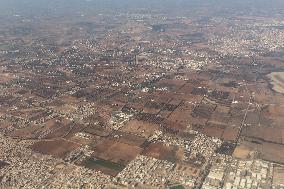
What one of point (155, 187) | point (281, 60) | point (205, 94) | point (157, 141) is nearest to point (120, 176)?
point (155, 187)

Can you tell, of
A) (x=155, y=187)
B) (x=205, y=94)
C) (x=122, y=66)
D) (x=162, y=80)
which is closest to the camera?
(x=155, y=187)

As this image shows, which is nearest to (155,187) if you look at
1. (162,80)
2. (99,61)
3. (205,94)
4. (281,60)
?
(205,94)

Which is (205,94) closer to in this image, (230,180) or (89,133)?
(89,133)

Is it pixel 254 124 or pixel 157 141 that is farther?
pixel 254 124

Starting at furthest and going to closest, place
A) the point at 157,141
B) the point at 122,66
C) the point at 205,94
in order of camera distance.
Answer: the point at 122,66, the point at 205,94, the point at 157,141

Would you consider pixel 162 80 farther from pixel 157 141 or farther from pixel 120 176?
pixel 120 176

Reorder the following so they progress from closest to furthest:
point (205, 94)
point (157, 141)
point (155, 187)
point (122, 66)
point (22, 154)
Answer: point (155, 187)
point (22, 154)
point (157, 141)
point (205, 94)
point (122, 66)
